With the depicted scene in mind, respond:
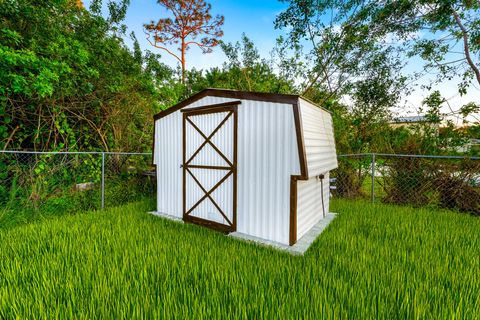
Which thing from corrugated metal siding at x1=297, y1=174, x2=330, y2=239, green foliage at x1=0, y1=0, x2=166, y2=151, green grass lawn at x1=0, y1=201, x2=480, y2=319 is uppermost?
green foliage at x1=0, y1=0, x2=166, y2=151

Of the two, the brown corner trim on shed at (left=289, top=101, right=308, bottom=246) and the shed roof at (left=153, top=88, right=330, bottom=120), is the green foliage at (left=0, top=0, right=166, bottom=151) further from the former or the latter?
the brown corner trim on shed at (left=289, top=101, right=308, bottom=246)

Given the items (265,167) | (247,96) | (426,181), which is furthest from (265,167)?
(426,181)

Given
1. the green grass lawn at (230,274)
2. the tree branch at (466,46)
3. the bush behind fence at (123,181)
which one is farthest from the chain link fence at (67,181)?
the tree branch at (466,46)

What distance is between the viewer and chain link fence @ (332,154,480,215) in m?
6.20

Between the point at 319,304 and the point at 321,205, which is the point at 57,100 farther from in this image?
the point at 319,304

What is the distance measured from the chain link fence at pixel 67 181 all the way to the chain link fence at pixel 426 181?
6141mm

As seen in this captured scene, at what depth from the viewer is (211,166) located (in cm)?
492

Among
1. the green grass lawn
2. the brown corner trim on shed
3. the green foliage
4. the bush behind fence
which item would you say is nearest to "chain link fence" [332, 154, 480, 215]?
the bush behind fence

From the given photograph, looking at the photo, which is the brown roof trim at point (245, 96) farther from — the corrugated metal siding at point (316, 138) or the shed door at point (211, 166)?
the corrugated metal siding at point (316, 138)

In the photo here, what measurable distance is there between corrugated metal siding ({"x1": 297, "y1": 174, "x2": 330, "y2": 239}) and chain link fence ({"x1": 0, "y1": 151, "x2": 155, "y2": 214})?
4820 millimetres

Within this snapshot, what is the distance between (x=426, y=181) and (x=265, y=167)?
5.38 m

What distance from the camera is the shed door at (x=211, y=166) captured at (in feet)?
15.1

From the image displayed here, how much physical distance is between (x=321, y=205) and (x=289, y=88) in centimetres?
745

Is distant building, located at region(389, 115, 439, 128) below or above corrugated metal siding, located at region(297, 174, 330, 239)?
above
